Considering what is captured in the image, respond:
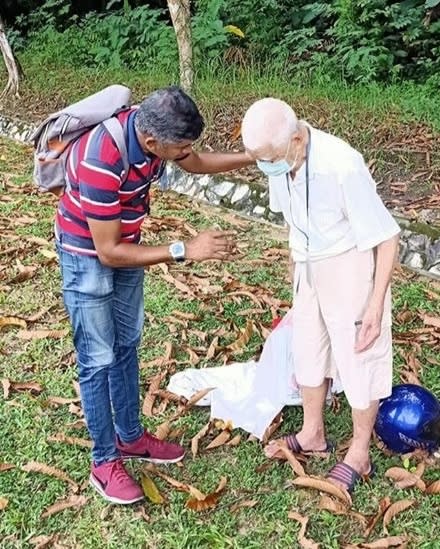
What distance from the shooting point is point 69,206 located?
8.68ft

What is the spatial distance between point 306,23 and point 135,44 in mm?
2574

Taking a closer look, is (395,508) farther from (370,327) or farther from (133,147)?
(133,147)

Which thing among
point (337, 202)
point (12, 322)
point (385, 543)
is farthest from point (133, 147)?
point (12, 322)

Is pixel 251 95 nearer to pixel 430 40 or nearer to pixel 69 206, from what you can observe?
pixel 430 40

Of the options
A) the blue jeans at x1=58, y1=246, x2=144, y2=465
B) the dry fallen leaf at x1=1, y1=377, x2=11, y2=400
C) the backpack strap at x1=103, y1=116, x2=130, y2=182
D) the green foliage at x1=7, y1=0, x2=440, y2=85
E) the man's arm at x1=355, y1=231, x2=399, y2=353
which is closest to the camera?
the backpack strap at x1=103, y1=116, x2=130, y2=182

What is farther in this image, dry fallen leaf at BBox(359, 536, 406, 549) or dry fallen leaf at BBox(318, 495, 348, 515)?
dry fallen leaf at BBox(318, 495, 348, 515)

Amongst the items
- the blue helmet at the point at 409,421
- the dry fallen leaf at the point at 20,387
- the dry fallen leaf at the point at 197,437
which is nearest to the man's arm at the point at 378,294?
the blue helmet at the point at 409,421

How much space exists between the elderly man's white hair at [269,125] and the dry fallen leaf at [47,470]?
168 cm

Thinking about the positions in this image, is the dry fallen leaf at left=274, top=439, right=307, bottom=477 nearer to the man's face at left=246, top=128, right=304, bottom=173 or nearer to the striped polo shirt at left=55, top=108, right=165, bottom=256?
the striped polo shirt at left=55, top=108, right=165, bottom=256

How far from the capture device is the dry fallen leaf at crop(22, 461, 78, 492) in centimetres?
320

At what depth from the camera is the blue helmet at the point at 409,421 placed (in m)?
3.13

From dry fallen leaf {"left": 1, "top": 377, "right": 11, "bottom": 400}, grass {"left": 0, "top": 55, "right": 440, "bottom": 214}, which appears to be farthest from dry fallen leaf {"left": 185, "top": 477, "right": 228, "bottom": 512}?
grass {"left": 0, "top": 55, "right": 440, "bottom": 214}

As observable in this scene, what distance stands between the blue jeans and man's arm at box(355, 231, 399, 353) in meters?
0.90

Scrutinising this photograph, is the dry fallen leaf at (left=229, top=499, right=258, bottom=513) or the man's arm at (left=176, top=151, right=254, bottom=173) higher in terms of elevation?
the man's arm at (left=176, top=151, right=254, bottom=173)
